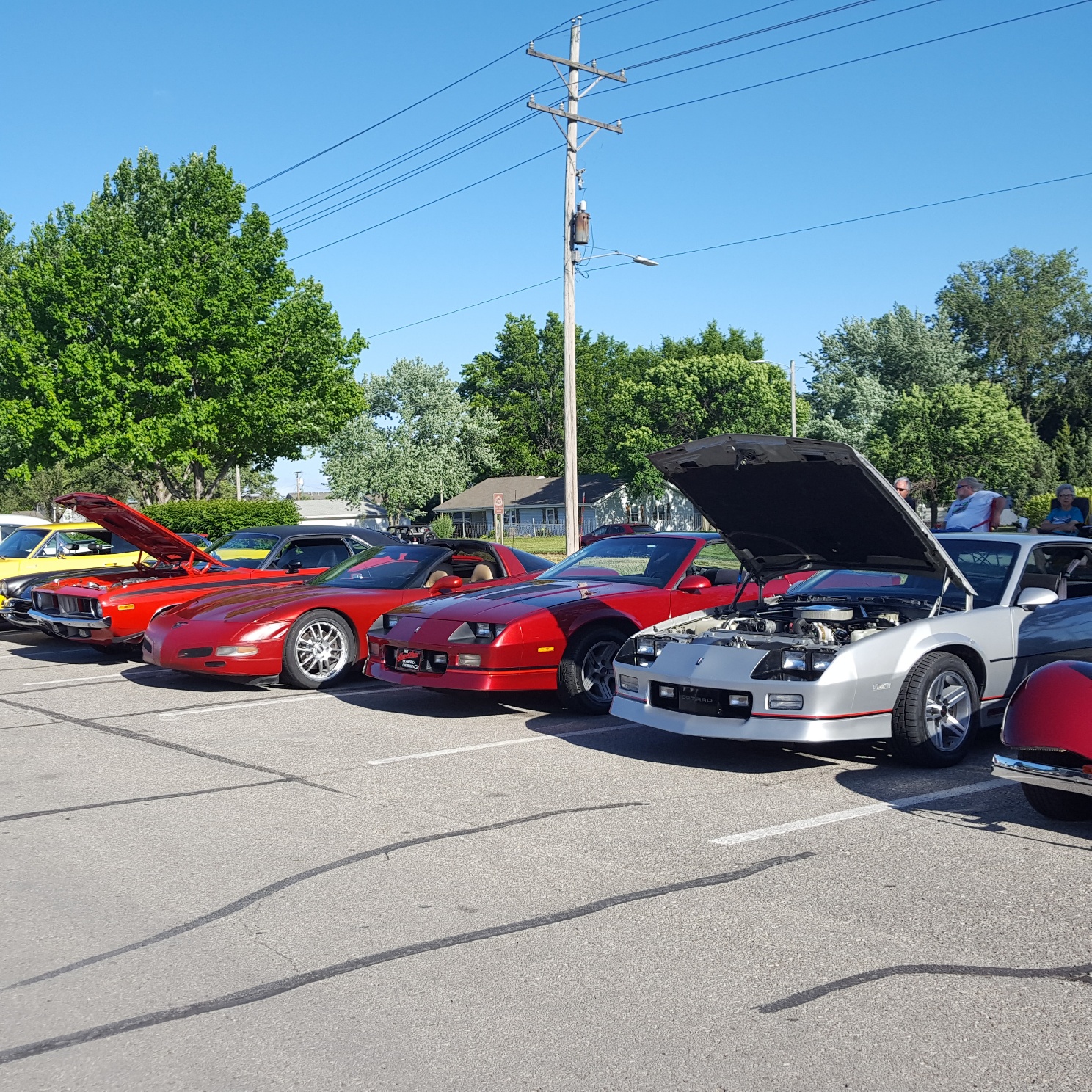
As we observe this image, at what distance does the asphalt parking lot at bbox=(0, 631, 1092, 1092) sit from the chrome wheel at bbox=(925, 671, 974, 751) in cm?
22

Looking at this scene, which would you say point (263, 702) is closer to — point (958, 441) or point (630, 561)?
point (630, 561)

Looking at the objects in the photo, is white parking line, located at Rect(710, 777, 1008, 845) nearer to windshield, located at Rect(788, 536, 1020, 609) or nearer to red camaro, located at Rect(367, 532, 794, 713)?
windshield, located at Rect(788, 536, 1020, 609)

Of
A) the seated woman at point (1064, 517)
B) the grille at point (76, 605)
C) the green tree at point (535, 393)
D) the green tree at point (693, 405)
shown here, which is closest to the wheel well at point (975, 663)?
the seated woman at point (1064, 517)

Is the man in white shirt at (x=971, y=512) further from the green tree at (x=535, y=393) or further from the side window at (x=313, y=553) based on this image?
the green tree at (x=535, y=393)

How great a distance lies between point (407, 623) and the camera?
9.07 metres

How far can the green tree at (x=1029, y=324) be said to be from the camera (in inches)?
3118

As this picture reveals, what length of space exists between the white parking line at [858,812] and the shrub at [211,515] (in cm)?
3122

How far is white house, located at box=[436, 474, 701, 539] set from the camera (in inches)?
3248

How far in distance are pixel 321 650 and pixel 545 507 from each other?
77.2 metres

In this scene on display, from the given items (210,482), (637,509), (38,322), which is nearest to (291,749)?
(38,322)

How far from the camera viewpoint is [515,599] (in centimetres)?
911

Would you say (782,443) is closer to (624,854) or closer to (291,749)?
(624,854)

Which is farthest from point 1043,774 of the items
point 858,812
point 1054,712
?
point 858,812

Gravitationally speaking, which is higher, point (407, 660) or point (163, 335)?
point (163, 335)
